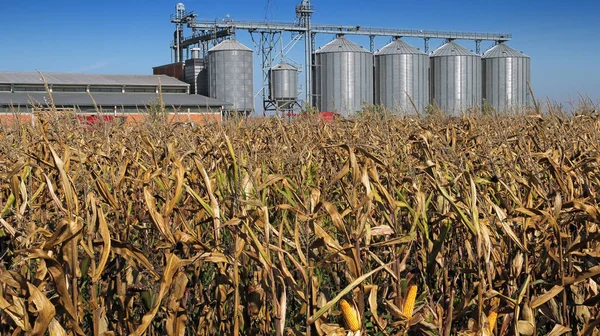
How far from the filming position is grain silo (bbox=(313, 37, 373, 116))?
3962cm

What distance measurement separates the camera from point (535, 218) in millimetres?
2494

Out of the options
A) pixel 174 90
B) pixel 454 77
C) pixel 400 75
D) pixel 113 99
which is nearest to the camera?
pixel 113 99

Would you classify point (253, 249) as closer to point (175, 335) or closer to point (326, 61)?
point (175, 335)

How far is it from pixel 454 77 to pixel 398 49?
4.03 m

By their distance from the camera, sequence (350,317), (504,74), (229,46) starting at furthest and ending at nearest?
(504,74) → (229,46) → (350,317)

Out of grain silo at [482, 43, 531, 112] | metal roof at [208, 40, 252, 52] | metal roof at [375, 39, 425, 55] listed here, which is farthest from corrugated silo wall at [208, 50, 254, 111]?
grain silo at [482, 43, 531, 112]

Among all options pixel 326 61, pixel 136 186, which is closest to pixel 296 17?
pixel 326 61

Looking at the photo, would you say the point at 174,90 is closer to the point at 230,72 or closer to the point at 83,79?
the point at 230,72

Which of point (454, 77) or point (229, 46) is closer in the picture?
point (229, 46)

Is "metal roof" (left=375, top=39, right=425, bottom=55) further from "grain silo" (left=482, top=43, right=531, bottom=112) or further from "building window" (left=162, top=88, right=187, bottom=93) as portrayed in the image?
"building window" (left=162, top=88, right=187, bottom=93)

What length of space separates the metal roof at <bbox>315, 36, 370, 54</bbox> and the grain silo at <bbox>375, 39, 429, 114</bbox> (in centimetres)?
153

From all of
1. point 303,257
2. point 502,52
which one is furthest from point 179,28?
point 303,257

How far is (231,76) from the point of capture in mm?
41844

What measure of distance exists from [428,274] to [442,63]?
135 feet
